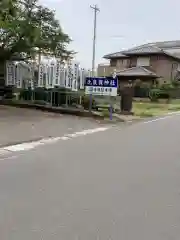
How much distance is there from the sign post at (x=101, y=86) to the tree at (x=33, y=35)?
5377 mm

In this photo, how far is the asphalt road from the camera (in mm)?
4055

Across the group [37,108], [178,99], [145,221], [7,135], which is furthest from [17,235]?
[178,99]

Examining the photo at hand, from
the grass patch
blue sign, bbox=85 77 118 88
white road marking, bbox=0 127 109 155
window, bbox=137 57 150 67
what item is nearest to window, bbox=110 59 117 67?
window, bbox=137 57 150 67

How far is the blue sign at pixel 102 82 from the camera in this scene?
686 inches

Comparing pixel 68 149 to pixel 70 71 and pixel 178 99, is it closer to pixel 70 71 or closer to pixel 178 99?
pixel 70 71

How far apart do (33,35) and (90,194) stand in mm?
16939

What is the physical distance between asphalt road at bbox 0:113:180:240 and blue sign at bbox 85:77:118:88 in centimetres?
832

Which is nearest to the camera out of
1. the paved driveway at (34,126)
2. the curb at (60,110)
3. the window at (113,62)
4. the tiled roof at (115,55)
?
the paved driveway at (34,126)

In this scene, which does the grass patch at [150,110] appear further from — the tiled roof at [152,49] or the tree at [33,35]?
the tiled roof at [152,49]

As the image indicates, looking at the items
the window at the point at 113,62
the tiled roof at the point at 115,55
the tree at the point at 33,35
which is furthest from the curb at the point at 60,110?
the window at the point at 113,62

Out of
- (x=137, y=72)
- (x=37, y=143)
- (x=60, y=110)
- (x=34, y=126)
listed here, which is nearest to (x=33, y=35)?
(x=60, y=110)

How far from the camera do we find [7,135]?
1076cm

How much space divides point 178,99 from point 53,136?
30730 mm

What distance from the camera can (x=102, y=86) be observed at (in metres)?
17.6
